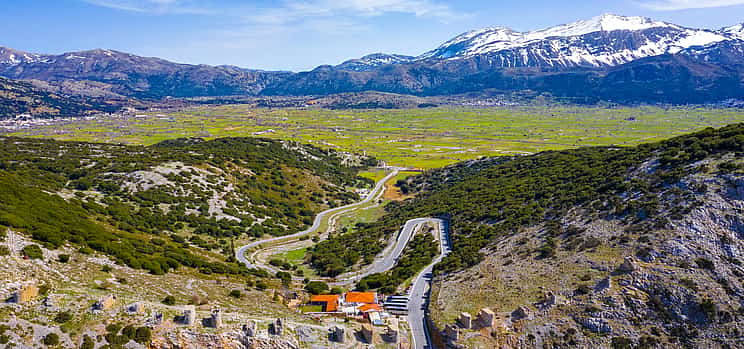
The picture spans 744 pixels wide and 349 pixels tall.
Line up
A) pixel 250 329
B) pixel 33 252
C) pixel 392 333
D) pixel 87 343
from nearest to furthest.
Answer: pixel 87 343 → pixel 250 329 → pixel 33 252 → pixel 392 333

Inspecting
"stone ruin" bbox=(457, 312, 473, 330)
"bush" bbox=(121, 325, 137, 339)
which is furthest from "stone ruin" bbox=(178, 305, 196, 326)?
"stone ruin" bbox=(457, 312, 473, 330)

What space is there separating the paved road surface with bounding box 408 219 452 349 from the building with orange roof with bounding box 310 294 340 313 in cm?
618

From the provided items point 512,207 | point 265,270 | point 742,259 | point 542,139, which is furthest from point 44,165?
point 542,139

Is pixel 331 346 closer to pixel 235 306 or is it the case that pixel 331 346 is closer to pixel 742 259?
pixel 235 306

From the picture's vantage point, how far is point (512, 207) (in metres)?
54.2

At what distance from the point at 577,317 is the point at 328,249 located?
37.5 metres

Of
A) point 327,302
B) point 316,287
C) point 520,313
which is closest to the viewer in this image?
point 520,313

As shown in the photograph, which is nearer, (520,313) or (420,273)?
(520,313)

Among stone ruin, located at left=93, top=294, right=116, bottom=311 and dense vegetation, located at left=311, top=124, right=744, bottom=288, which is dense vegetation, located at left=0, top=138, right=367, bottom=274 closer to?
stone ruin, located at left=93, top=294, right=116, bottom=311

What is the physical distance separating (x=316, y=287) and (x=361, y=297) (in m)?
8.09

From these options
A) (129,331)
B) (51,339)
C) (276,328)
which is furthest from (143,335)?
(276,328)

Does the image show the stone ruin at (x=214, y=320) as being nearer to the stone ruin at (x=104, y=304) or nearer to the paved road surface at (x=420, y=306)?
the stone ruin at (x=104, y=304)

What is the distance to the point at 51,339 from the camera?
21.2 metres

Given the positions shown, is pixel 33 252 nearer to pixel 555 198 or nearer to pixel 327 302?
pixel 327 302
